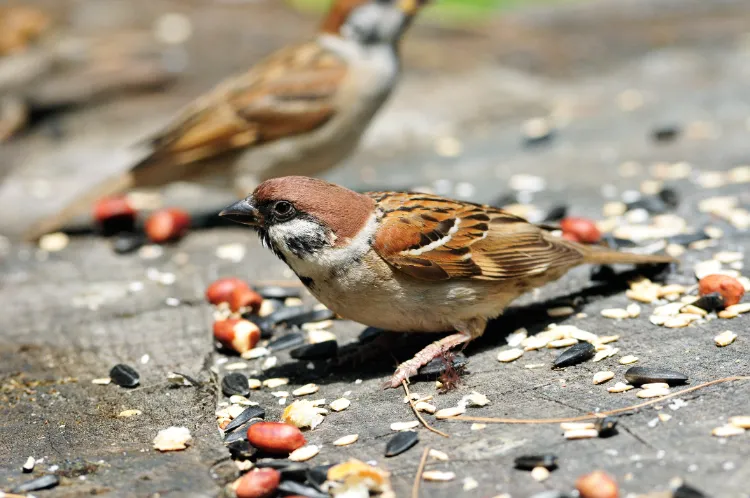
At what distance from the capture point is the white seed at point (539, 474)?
2.96 m

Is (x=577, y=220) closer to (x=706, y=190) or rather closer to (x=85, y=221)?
(x=706, y=190)

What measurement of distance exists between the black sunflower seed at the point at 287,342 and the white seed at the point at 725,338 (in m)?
1.82

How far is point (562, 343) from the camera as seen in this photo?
3926mm

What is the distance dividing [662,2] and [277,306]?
846 cm

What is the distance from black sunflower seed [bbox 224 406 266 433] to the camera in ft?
11.8

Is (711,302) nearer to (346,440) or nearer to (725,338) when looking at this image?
(725,338)

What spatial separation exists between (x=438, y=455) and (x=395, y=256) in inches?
36.5

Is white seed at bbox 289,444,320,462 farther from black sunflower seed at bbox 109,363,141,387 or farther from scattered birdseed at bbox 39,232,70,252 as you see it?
scattered birdseed at bbox 39,232,70,252

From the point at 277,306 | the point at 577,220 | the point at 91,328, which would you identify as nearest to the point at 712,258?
the point at 577,220

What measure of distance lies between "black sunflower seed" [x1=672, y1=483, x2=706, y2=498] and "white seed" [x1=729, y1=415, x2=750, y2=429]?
421 mm

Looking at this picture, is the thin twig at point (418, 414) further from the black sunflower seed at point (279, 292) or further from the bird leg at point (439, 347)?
the black sunflower seed at point (279, 292)

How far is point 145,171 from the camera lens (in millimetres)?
→ 6184

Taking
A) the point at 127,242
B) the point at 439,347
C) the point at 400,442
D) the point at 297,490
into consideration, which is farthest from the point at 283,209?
the point at 127,242

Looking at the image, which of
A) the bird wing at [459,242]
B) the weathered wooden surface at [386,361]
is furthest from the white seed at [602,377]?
the bird wing at [459,242]
